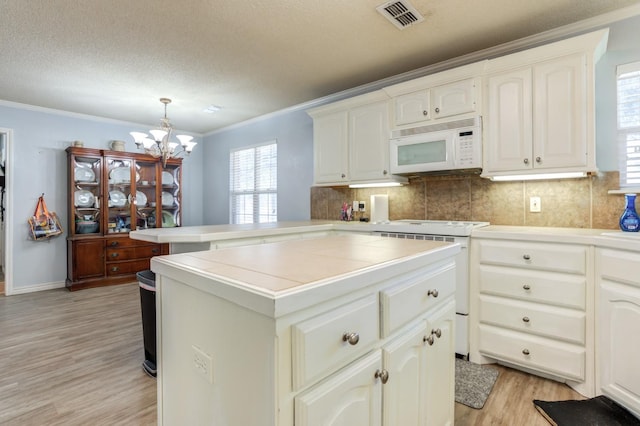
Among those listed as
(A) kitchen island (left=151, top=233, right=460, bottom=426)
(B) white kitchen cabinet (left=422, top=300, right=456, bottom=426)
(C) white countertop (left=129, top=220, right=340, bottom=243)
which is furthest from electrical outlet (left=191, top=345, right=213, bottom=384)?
(C) white countertop (left=129, top=220, right=340, bottom=243)

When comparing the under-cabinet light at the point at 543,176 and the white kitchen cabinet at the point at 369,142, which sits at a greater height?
the white kitchen cabinet at the point at 369,142

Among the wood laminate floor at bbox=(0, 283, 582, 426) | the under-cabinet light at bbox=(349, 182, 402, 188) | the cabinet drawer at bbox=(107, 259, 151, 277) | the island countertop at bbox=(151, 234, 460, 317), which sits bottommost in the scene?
the wood laminate floor at bbox=(0, 283, 582, 426)

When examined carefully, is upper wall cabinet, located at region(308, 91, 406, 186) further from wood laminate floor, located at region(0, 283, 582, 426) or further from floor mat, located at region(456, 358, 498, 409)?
wood laminate floor, located at region(0, 283, 582, 426)

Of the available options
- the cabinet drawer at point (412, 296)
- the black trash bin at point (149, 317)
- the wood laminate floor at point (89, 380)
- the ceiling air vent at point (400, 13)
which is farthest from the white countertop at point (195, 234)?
the ceiling air vent at point (400, 13)

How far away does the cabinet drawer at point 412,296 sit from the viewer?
1013 millimetres

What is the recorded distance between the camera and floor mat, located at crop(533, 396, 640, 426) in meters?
1.67

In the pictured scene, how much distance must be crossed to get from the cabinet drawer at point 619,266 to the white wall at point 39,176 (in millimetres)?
5858

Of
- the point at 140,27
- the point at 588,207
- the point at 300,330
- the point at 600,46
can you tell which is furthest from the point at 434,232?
the point at 140,27

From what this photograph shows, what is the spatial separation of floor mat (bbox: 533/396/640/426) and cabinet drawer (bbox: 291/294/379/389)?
1502mm

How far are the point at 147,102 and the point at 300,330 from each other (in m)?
4.31

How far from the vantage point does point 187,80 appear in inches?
134

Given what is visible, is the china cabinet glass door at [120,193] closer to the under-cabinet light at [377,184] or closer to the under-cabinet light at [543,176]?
the under-cabinet light at [377,184]

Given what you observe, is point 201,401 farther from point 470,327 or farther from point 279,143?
point 279,143

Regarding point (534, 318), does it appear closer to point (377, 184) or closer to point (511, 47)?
point (377, 184)
